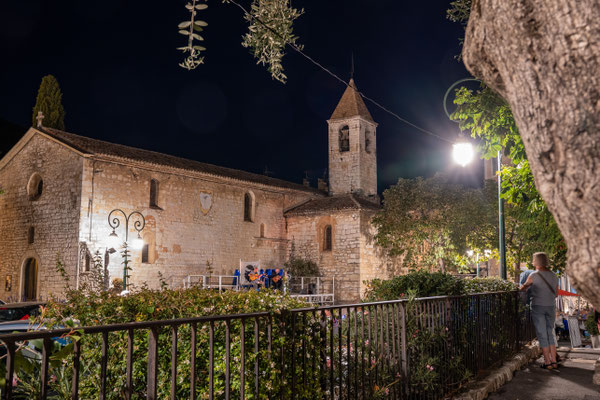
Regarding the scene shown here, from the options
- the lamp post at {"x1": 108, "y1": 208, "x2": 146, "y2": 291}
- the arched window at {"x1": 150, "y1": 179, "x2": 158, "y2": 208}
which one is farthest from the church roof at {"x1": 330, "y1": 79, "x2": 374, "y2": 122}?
the lamp post at {"x1": 108, "y1": 208, "x2": 146, "y2": 291}

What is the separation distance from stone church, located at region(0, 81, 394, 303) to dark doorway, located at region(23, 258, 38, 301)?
0.05 metres

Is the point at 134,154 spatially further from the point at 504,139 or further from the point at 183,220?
the point at 504,139

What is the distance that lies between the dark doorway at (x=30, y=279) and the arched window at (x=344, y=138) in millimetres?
19134

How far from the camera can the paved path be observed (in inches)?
246

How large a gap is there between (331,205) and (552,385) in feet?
72.5

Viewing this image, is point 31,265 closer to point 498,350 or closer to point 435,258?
point 435,258

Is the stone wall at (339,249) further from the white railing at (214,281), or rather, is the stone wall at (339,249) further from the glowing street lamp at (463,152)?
the glowing street lamp at (463,152)

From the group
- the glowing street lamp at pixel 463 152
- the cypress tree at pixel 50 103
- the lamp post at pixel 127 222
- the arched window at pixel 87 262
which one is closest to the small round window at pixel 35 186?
the lamp post at pixel 127 222

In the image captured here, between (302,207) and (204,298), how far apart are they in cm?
2556

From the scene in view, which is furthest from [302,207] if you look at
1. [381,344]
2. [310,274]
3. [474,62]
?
[474,62]

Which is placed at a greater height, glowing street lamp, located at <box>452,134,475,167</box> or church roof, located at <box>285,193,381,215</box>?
church roof, located at <box>285,193,381,215</box>

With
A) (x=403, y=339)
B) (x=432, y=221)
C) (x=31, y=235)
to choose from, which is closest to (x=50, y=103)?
(x=31, y=235)

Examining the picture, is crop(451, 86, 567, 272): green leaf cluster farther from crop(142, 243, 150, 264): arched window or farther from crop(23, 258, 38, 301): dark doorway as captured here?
crop(23, 258, 38, 301): dark doorway

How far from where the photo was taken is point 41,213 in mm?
23422
